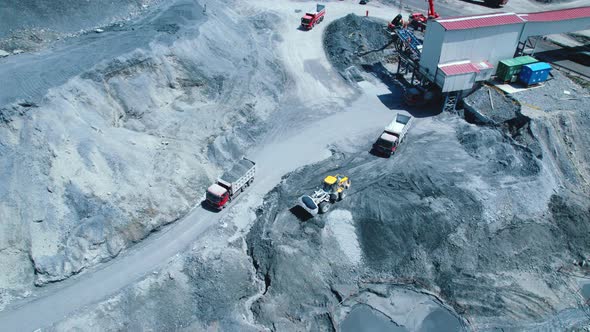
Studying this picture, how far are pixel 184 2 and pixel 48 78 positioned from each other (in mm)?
18074

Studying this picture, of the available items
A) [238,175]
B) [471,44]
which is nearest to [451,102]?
[471,44]

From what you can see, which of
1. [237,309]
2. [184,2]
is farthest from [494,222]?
[184,2]

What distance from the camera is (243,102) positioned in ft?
116

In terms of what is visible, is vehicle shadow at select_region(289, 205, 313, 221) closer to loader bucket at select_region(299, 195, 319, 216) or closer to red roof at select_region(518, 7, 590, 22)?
loader bucket at select_region(299, 195, 319, 216)

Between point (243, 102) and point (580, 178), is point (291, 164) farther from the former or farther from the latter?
point (580, 178)

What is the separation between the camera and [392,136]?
31.2 m

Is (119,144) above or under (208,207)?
above

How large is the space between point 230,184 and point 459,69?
68.8 ft

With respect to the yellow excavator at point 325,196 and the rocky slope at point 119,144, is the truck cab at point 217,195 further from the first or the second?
the yellow excavator at point 325,196

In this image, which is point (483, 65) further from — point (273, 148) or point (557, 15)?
point (273, 148)

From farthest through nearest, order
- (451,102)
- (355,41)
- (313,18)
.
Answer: (313,18) < (355,41) < (451,102)

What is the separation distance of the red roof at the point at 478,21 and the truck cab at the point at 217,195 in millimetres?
21441

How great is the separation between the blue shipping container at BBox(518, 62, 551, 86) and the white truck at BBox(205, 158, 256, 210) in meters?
24.4

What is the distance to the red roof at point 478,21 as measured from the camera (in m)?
34.9
